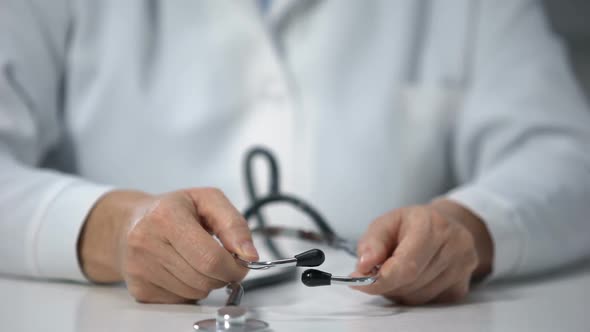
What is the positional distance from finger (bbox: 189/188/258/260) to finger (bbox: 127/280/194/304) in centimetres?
7

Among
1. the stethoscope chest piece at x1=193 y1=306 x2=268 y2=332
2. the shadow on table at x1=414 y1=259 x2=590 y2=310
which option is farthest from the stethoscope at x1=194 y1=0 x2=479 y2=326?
the shadow on table at x1=414 y1=259 x2=590 y2=310

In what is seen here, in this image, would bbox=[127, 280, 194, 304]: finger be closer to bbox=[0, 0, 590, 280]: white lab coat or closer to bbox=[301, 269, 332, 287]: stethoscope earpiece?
bbox=[301, 269, 332, 287]: stethoscope earpiece

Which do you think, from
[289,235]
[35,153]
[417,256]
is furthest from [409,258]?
[35,153]

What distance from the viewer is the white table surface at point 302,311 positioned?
43 centimetres

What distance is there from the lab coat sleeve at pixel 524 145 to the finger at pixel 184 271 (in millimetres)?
291

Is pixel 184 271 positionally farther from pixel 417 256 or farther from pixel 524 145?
pixel 524 145

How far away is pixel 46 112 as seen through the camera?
2.55 feet

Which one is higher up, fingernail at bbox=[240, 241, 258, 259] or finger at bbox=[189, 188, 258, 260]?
finger at bbox=[189, 188, 258, 260]

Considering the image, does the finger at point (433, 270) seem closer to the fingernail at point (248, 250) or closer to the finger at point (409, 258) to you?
the finger at point (409, 258)

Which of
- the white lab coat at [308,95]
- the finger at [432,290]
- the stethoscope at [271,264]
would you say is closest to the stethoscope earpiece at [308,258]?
the stethoscope at [271,264]

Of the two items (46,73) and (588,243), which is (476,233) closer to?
(588,243)

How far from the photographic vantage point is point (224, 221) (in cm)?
45

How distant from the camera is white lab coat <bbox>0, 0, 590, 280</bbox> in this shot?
2.66 feet

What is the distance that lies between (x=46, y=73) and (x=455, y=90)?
0.55 meters
